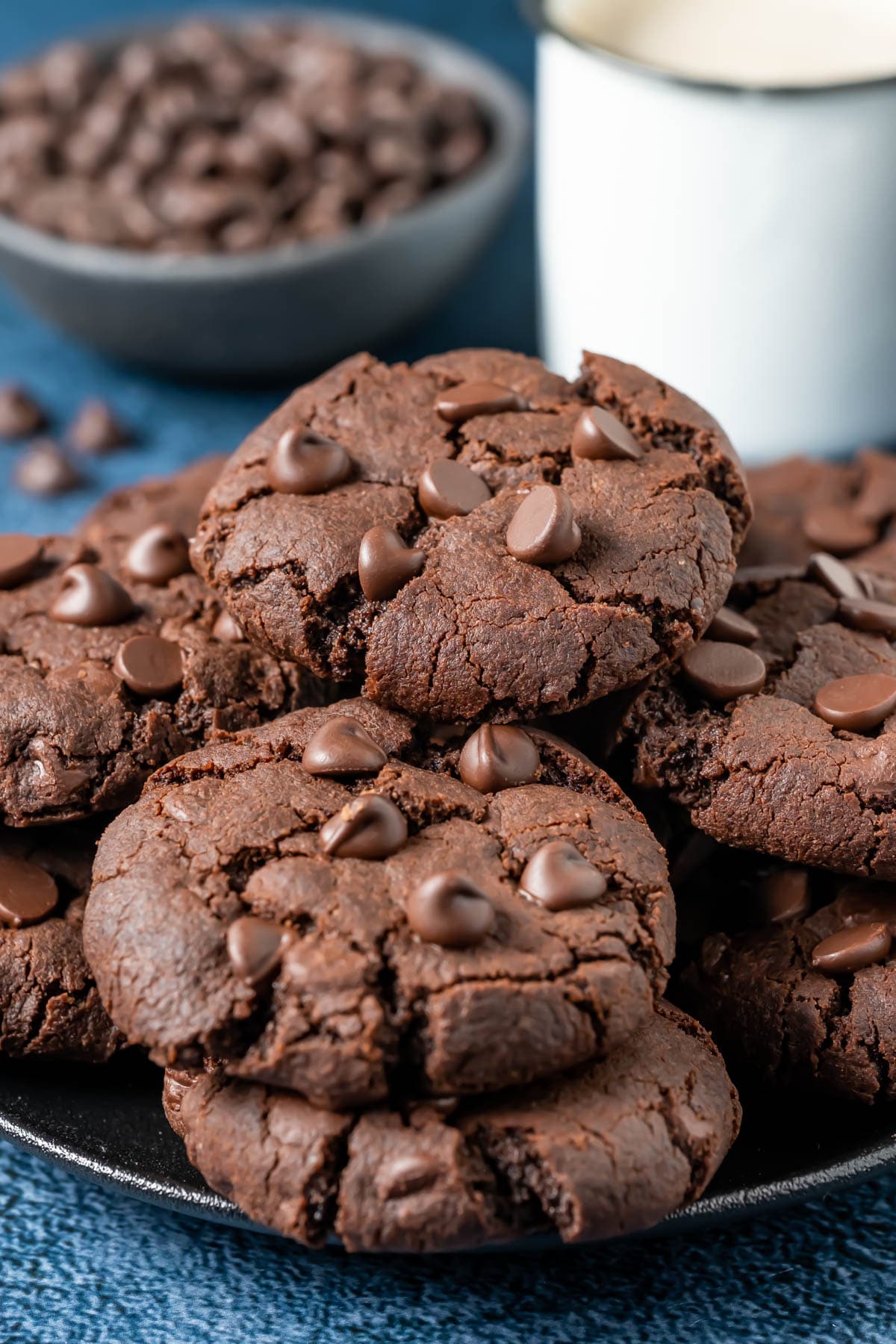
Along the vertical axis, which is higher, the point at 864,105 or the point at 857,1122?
the point at 864,105

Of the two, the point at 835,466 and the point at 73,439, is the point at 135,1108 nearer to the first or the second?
the point at 835,466

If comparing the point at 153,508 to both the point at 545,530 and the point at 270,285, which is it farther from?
the point at 270,285

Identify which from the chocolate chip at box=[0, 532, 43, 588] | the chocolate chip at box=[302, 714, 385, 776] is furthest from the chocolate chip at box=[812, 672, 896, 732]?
Result: the chocolate chip at box=[0, 532, 43, 588]

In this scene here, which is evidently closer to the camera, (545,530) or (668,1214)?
(668,1214)

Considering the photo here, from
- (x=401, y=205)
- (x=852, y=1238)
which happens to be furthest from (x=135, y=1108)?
(x=401, y=205)

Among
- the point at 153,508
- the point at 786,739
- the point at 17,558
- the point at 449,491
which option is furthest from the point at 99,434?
the point at 786,739

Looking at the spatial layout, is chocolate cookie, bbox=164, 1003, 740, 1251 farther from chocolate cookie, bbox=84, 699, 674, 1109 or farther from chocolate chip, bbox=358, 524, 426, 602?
chocolate chip, bbox=358, 524, 426, 602
